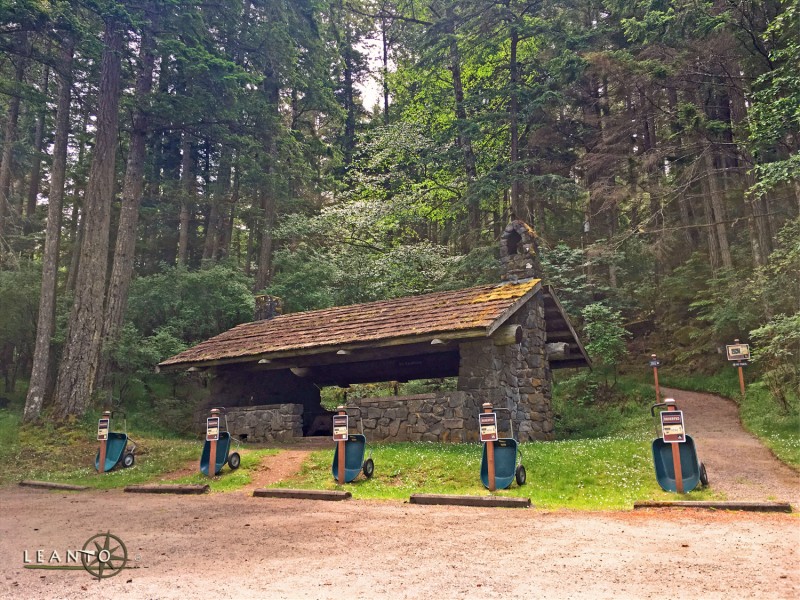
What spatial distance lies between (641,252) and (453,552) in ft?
68.8

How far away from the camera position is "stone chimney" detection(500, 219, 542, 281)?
15031 millimetres

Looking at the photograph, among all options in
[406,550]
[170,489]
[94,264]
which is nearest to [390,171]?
[94,264]

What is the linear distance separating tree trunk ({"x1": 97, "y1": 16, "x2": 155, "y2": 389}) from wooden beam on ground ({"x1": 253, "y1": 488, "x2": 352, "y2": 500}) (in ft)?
38.7

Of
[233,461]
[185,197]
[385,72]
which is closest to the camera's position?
[233,461]

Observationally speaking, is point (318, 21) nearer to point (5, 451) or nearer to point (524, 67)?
point (524, 67)

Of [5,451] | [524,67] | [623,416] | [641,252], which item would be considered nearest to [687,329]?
[641,252]

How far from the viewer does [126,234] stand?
19109mm

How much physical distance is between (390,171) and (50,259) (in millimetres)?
16227

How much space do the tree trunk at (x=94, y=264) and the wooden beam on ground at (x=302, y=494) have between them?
946 cm

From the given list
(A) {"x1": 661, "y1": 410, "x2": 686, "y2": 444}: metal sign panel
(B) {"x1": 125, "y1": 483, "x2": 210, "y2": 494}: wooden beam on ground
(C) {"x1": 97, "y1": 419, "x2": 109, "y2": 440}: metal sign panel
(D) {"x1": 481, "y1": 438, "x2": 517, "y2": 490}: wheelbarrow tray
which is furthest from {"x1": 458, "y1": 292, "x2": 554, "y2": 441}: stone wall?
(C) {"x1": 97, "y1": 419, "x2": 109, "y2": 440}: metal sign panel

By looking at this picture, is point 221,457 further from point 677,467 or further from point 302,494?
point 677,467

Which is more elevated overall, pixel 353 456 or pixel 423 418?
pixel 423 418

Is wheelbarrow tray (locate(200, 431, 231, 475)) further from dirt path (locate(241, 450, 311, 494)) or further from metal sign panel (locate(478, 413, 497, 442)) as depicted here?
metal sign panel (locate(478, 413, 497, 442))

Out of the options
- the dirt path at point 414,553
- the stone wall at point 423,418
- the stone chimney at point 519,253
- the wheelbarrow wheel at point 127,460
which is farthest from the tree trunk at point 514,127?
the dirt path at point 414,553
